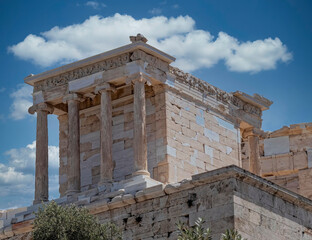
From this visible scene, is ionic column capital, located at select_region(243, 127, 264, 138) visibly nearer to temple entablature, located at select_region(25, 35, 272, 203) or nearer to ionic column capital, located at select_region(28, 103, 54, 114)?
temple entablature, located at select_region(25, 35, 272, 203)

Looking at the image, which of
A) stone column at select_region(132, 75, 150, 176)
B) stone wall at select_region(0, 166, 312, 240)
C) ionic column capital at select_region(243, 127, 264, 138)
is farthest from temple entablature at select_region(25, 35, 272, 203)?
ionic column capital at select_region(243, 127, 264, 138)

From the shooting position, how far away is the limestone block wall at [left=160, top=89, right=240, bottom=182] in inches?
1045

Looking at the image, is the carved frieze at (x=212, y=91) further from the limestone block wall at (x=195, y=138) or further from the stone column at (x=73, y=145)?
the stone column at (x=73, y=145)

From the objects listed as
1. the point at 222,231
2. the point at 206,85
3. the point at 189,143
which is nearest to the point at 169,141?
the point at 189,143

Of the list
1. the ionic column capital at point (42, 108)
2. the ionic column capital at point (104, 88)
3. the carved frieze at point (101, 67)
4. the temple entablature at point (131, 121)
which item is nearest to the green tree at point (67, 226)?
the temple entablature at point (131, 121)

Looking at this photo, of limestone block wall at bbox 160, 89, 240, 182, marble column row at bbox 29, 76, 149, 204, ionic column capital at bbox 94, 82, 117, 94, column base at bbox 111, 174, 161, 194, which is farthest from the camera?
ionic column capital at bbox 94, 82, 117, 94

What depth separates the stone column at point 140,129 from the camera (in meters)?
25.4

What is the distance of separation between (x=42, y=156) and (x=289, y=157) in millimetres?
10501

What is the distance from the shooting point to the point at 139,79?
26.0 meters

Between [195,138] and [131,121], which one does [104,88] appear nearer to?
[131,121]

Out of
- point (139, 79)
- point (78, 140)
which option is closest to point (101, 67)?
point (139, 79)

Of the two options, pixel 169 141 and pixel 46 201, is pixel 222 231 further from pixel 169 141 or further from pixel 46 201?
pixel 46 201

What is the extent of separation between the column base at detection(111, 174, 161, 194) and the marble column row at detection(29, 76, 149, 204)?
0.18 meters

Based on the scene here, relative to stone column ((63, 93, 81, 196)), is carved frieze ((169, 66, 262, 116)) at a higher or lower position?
higher
